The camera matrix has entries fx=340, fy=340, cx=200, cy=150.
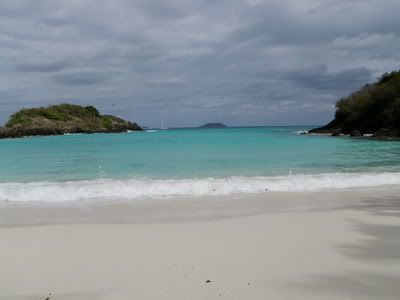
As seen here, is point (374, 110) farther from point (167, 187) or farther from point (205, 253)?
point (205, 253)

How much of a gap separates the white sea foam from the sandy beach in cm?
262

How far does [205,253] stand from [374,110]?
64609 mm

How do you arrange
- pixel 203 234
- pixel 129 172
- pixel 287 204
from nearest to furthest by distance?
pixel 203 234 < pixel 287 204 < pixel 129 172

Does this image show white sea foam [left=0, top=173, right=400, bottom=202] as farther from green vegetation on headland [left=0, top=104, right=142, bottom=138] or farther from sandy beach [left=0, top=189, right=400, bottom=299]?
green vegetation on headland [left=0, top=104, right=142, bottom=138]

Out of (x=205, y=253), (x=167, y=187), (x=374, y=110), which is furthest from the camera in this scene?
(x=374, y=110)

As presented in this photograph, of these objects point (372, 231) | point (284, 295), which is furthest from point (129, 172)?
point (284, 295)

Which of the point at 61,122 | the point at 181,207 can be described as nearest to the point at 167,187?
the point at 181,207

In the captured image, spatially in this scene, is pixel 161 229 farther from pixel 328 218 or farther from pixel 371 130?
pixel 371 130

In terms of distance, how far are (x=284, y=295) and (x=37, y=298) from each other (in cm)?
308

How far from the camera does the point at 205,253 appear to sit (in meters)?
5.65

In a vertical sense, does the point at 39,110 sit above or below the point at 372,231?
above

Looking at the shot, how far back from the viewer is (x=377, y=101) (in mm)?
60969

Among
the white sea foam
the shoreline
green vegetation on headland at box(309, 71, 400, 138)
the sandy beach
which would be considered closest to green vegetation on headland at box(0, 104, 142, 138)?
green vegetation on headland at box(309, 71, 400, 138)

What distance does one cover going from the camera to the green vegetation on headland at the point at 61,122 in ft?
354
